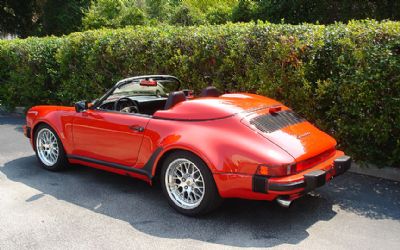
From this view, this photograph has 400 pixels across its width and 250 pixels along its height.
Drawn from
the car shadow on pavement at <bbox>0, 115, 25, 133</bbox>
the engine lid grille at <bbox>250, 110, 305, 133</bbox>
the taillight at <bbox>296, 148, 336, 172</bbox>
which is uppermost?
the engine lid grille at <bbox>250, 110, 305, 133</bbox>

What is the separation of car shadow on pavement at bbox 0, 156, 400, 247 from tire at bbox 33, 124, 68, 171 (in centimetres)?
13

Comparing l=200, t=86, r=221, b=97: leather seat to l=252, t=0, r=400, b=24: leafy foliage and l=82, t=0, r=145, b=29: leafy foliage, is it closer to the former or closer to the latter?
l=252, t=0, r=400, b=24: leafy foliage

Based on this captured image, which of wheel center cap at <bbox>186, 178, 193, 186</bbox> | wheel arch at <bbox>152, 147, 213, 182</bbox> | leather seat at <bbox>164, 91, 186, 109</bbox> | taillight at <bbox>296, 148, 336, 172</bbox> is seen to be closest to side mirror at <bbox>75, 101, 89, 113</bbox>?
leather seat at <bbox>164, 91, 186, 109</bbox>

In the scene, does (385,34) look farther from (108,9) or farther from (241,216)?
(108,9)

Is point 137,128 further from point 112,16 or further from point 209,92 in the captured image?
point 112,16

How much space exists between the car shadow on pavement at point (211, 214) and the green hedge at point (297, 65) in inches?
30.9

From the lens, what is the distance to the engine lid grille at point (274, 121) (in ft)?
15.1

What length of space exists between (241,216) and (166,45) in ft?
14.2

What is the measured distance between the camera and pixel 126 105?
19.2 ft

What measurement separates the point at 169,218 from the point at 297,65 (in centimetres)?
300

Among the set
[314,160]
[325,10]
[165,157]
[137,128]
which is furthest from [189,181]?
[325,10]

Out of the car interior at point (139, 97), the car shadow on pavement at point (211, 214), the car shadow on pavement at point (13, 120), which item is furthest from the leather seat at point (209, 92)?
the car shadow on pavement at point (13, 120)

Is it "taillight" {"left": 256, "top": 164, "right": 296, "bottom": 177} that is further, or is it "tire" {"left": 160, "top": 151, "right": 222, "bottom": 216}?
"tire" {"left": 160, "top": 151, "right": 222, "bottom": 216}

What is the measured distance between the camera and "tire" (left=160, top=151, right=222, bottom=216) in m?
4.43
